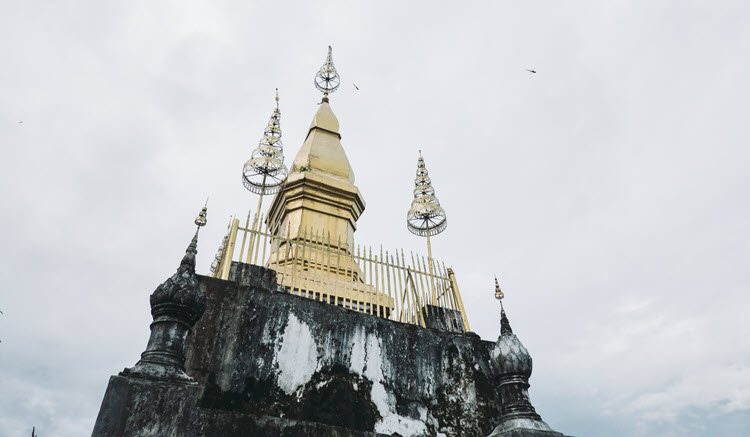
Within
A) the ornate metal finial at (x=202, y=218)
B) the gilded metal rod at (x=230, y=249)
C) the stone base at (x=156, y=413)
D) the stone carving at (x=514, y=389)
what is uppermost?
the ornate metal finial at (x=202, y=218)

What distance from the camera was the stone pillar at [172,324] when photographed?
11.3 ft

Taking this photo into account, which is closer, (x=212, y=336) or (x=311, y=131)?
(x=212, y=336)

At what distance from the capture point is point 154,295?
3.85 m

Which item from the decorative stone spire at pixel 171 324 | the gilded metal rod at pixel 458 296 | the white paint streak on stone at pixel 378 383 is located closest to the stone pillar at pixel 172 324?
the decorative stone spire at pixel 171 324

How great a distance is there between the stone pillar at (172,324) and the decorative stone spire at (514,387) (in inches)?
132

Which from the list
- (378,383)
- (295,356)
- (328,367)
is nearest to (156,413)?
(295,356)

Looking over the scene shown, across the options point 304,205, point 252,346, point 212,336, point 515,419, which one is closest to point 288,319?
point 252,346

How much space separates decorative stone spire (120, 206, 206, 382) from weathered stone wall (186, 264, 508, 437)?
2.05 feet

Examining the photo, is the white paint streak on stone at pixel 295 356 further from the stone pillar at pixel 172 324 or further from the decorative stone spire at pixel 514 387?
the decorative stone spire at pixel 514 387

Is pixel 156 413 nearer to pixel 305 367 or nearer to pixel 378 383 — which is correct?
pixel 305 367

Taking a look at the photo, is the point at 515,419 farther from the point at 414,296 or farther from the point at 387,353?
the point at 414,296

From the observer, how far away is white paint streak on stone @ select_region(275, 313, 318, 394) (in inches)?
183

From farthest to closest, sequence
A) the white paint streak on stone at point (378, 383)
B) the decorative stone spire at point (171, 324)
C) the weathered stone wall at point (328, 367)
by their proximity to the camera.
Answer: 1. the white paint streak on stone at point (378, 383)
2. the weathered stone wall at point (328, 367)
3. the decorative stone spire at point (171, 324)

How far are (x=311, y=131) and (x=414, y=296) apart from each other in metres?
8.42
